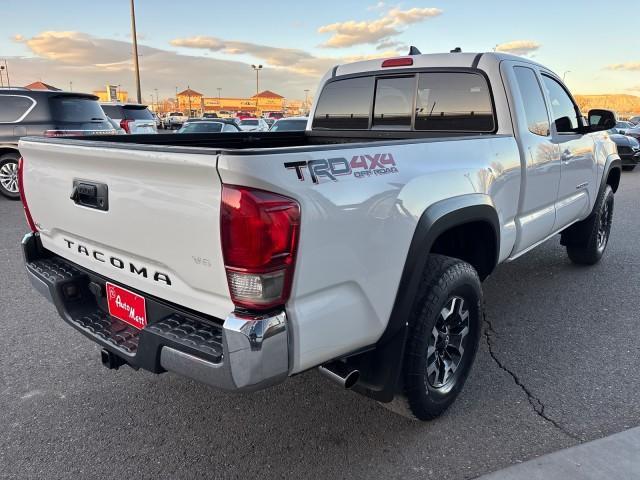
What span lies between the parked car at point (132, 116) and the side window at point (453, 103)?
40.6ft

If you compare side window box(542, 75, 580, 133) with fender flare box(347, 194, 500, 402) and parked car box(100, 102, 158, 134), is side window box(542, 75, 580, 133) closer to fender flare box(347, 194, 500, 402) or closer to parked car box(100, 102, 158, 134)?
fender flare box(347, 194, 500, 402)

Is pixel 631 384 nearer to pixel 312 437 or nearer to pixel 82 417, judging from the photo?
pixel 312 437

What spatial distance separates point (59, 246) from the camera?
2.79m

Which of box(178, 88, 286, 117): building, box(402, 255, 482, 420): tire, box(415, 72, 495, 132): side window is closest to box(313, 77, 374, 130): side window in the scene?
box(415, 72, 495, 132): side window

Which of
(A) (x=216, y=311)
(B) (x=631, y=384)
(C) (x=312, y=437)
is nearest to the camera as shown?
(A) (x=216, y=311)

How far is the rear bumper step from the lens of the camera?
184 cm

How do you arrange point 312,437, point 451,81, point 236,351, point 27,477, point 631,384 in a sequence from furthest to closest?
1. point 451,81
2. point 631,384
3. point 312,437
4. point 27,477
5. point 236,351

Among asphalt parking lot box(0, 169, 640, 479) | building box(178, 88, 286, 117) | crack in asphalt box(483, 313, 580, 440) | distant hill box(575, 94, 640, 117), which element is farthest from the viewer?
distant hill box(575, 94, 640, 117)

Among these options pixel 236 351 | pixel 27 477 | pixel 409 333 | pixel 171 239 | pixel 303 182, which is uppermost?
pixel 303 182

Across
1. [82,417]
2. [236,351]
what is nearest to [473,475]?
[236,351]

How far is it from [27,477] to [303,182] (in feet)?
6.20

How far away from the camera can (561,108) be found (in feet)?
14.3

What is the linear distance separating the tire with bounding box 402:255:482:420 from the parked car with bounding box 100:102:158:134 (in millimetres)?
13536

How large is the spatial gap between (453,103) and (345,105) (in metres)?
1.09
